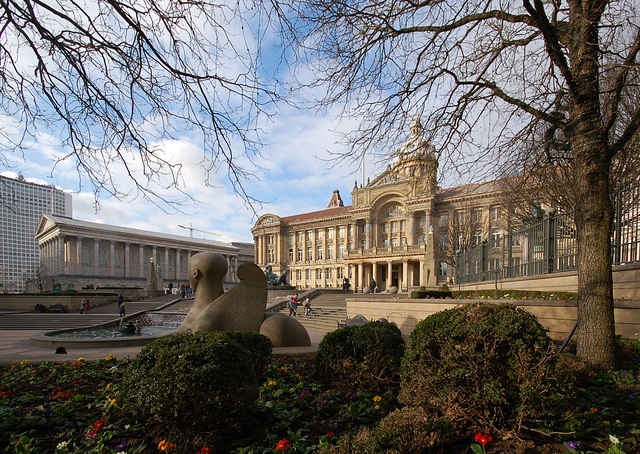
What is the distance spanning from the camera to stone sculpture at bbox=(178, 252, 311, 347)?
8.63m

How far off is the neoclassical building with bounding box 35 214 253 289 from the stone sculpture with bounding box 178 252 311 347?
56.9 meters

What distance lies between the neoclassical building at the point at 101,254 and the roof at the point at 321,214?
25327 mm

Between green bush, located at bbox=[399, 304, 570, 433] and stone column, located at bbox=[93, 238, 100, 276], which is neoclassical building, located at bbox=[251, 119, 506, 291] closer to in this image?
stone column, located at bbox=[93, 238, 100, 276]

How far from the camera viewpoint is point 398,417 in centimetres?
307

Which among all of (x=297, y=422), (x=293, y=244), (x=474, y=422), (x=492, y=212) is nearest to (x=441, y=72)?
(x=474, y=422)

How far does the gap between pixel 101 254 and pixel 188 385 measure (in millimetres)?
76330

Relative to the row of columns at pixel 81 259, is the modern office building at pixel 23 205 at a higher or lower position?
higher

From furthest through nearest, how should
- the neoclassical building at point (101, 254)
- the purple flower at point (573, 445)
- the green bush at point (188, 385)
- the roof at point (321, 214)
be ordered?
the roof at point (321, 214)
the neoclassical building at point (101, 254)
the green bush at point (188, 385)
the purple flower at point (573, 445)

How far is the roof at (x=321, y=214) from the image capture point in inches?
2755

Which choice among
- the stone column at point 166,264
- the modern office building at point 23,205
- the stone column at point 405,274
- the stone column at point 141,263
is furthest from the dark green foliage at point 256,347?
the stone column at point 166,264

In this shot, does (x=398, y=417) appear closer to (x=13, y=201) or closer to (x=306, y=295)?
(x=13, y=201)

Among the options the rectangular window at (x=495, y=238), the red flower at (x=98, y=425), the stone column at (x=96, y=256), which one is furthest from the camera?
the stone column at (x=96, y=256)

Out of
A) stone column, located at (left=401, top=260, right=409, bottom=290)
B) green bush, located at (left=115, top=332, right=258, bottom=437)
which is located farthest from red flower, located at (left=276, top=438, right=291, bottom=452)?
stone column, located at (left=401, top=260, right=409, bottom=290)

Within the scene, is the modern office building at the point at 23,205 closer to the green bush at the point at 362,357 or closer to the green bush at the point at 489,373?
the green bush at the point at 362,357
